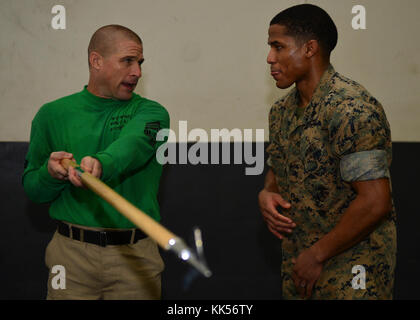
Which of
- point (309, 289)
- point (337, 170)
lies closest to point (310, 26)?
point (337, 170)

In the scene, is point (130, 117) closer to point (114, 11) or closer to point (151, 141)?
point (151, 141)

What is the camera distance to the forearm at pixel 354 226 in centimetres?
165

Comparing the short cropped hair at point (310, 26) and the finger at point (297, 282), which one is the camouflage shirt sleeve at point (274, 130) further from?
the finger at point (297, 282)

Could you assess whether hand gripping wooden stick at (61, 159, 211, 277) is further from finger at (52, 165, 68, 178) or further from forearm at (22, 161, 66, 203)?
forearm at (22, 161, 66, 203)

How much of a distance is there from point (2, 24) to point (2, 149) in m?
0.84

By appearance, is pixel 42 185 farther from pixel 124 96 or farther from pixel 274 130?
pixel 274 130

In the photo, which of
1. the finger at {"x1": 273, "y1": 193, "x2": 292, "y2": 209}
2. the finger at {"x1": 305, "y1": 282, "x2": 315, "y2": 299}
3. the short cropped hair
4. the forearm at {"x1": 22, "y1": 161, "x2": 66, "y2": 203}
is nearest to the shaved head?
the forearm at {"x1": 22, "y1": 161, "x2": 66, "y2": 203}

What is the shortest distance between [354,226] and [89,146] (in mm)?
1181

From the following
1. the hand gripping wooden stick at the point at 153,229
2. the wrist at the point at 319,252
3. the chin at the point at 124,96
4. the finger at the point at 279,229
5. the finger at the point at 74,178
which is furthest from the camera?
the chin at the point at 124,96

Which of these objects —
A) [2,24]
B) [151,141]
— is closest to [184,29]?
[2,24]

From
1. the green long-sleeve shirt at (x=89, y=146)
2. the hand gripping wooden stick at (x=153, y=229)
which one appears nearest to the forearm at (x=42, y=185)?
the green long-sleeve shirt at (x=89, y=146)

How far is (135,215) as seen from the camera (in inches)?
41.8

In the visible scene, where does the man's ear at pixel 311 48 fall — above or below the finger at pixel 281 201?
above
